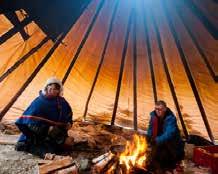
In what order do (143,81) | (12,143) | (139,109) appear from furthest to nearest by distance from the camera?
1. (139,109)
2. (143,81)
3. (12,143)

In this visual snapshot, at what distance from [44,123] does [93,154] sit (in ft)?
2.20

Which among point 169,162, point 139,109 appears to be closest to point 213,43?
point 169,162

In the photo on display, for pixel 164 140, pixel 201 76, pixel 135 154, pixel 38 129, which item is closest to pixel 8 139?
pixel 38 129

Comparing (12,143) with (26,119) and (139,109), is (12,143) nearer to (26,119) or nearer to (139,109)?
(26,119)

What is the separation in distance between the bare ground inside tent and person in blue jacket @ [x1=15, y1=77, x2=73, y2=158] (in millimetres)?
141

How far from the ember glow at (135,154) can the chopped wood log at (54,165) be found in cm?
51

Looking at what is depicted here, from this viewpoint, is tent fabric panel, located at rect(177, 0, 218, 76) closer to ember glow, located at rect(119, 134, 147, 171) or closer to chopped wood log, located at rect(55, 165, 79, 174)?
ember glow, located at rect(119, 134, 147, 171)

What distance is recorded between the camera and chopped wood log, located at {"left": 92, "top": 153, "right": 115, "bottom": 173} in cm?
314

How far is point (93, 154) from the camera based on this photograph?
3.94m

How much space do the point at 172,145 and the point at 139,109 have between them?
62.3 inches

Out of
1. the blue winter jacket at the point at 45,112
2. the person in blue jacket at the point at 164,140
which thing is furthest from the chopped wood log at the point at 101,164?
the blue winter jacket at the point at 45,112

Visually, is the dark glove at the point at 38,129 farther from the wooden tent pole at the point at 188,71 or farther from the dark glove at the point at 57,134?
the wooden tent pole at the point at 188,71

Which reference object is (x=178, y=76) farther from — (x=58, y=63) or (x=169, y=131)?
(x=58, y=63)

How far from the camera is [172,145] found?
3645mm
